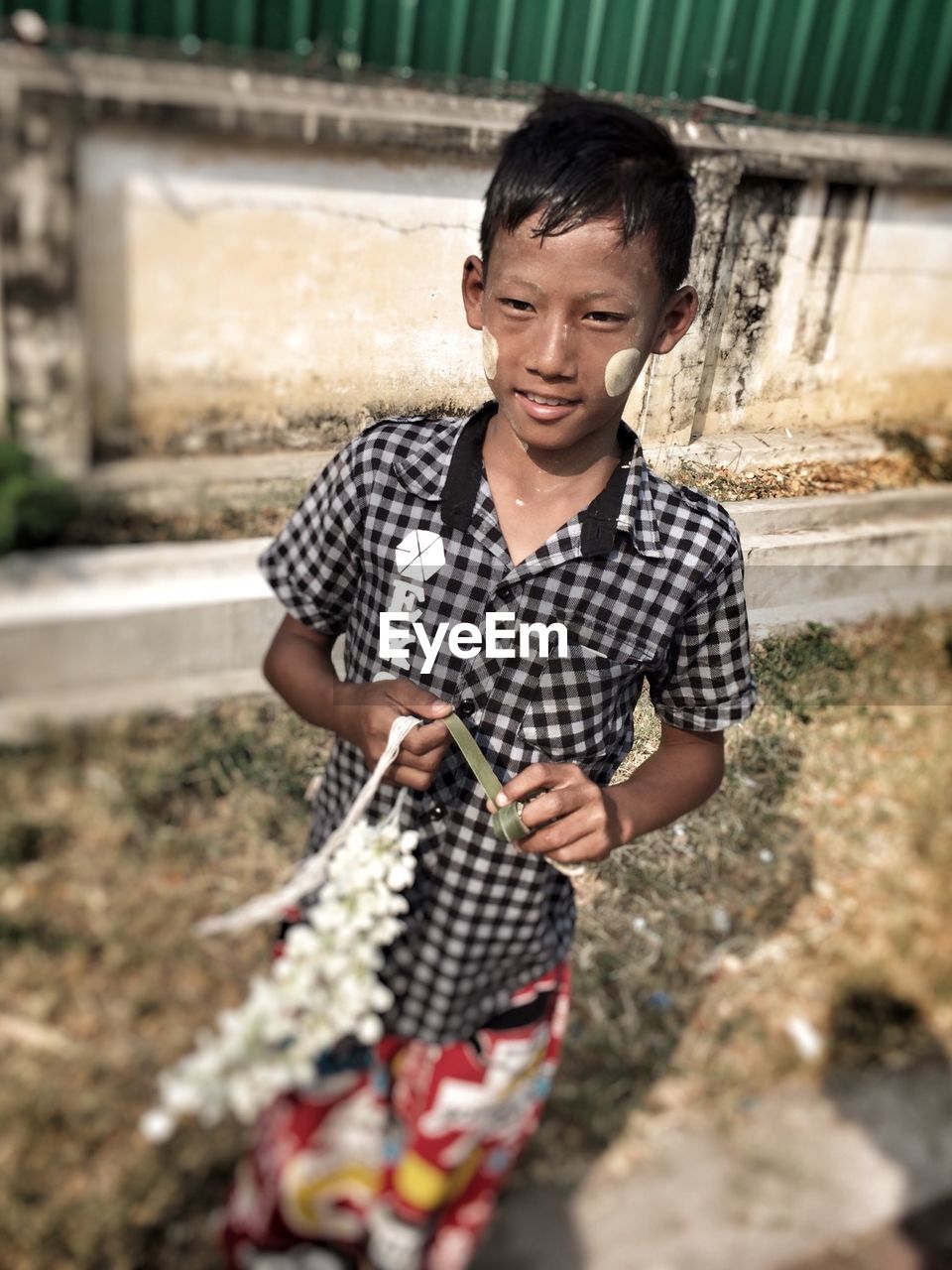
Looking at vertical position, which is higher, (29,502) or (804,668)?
(29,502)

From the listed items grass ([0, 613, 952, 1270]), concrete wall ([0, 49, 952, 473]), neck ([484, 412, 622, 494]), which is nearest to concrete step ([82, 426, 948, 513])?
concrete wall ([0, 49, 952, 473])

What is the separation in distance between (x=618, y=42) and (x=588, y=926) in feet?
6.82

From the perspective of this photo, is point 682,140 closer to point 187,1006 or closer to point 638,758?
point 638,758

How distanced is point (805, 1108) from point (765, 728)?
103 cm

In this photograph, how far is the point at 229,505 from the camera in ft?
5.49

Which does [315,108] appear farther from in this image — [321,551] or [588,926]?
[588,926]

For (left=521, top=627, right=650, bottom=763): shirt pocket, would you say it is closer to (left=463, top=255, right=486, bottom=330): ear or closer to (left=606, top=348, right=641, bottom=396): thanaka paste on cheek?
(left=606, top=348, right=641, bottom=396): thanaka paste on cheek

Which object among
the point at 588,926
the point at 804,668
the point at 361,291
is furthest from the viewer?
the point at 804,668

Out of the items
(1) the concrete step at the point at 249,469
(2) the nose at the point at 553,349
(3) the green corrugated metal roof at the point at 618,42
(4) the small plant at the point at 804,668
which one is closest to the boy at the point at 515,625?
(2) the nose at the point at 553,349

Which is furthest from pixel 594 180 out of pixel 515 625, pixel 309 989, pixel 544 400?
pixel 309 989

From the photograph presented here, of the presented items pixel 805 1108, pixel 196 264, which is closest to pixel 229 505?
pixel 196 264

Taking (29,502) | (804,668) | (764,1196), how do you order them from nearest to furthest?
(29,502) → (764,1196) → (804,668)

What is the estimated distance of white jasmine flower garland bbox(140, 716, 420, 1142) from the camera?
1189mm

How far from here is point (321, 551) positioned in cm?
162
